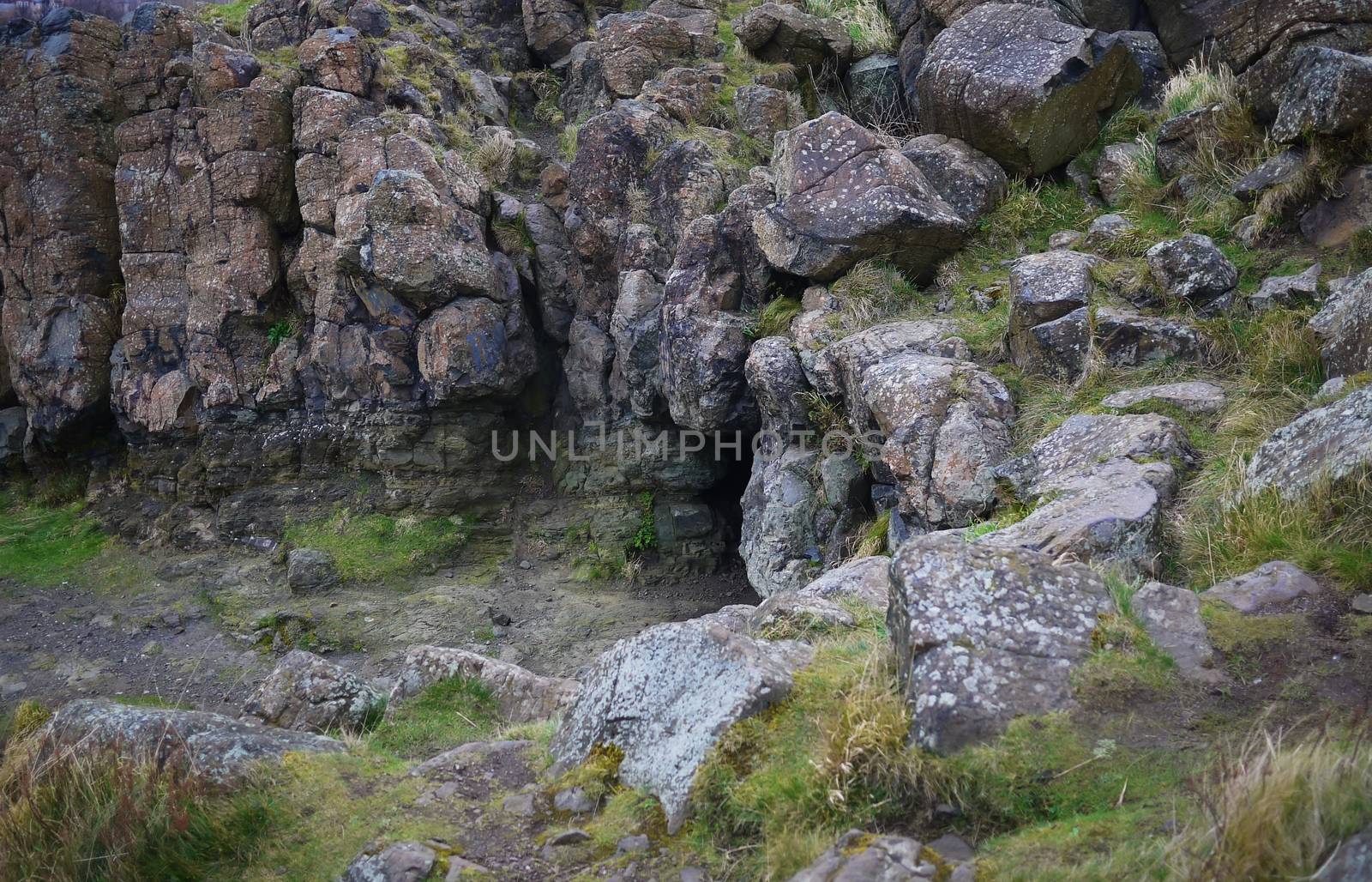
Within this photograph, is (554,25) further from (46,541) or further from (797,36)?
(46,541)

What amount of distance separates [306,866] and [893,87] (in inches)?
574

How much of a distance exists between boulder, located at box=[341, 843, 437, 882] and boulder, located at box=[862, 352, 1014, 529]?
514cm

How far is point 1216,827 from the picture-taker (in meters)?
2.66

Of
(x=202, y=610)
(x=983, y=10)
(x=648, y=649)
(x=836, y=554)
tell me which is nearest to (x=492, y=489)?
(x=202, y=610)

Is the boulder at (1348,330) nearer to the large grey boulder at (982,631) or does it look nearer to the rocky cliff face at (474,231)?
the large grey boulder at (982,631)

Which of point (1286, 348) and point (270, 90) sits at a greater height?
point (270, 90)

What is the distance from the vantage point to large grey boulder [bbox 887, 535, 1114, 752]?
3604mm

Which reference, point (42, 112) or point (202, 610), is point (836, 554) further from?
point (42, 112)

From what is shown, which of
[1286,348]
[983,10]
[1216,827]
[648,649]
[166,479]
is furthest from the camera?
[166,479]

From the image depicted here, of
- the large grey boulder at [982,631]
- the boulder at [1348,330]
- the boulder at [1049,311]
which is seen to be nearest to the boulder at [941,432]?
the boulder at [1049,311]

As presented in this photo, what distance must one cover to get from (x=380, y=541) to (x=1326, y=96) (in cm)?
1341

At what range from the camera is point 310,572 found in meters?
14.3

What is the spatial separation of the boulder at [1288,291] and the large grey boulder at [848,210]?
→ 3.66 meters

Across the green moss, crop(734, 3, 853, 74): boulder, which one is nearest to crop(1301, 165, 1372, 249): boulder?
crop(734, 3, 853, 74): boulder
